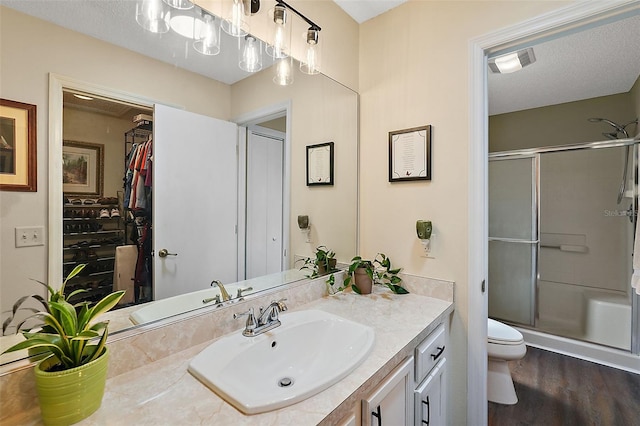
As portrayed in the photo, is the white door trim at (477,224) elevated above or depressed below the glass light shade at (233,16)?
below

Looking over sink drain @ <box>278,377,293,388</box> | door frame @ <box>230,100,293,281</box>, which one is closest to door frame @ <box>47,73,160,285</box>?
door frame @ <box>230,100,293,281</box>

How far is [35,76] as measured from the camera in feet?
2.45

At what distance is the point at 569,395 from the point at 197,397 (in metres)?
2.57

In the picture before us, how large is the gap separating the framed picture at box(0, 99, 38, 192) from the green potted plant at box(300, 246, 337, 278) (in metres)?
1.13

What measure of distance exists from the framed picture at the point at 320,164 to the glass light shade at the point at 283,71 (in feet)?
1.17

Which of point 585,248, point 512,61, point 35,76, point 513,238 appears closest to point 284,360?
point 35,76

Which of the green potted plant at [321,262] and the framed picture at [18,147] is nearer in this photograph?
the framed picture at [18,147]

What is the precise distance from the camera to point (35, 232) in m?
0.75

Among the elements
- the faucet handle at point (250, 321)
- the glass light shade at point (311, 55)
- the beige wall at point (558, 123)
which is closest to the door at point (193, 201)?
the faucet handle at point (250, 321)

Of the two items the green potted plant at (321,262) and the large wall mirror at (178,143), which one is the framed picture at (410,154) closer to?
the large wall mirror at (178,143)

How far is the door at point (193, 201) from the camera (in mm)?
1027

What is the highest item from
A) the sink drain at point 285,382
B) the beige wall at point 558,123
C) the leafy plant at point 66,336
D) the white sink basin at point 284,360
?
the beige wall at point 558,123

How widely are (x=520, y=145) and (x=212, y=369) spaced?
149 inches

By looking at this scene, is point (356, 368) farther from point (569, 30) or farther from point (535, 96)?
point (535, 96)
